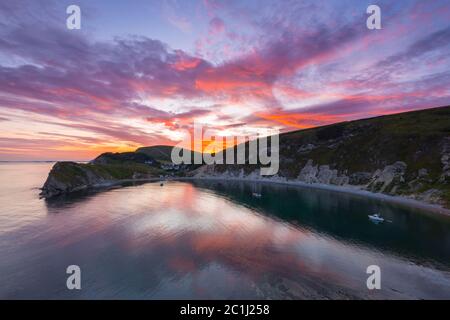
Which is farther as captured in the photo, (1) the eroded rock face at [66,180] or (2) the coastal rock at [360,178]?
(2) the coastal rock at [360,178]

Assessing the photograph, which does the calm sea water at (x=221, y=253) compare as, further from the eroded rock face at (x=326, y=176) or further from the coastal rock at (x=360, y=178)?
the eroded rock face at (x=326, y=176)

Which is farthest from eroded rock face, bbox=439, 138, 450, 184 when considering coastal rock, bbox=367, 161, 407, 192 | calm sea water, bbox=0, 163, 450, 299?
calm sea water, bbox=0, 163, 450, 299

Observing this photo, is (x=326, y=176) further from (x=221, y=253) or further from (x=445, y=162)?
(x=221, y=253)

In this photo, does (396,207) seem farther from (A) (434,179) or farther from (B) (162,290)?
(B) (162,290)

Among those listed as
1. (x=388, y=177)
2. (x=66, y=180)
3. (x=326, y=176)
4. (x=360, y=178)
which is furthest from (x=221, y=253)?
(x=66, y=180)

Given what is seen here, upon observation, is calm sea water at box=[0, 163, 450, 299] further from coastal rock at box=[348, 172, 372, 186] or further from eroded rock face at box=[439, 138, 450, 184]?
coastal rock at box=[348, 172, 372, 186]

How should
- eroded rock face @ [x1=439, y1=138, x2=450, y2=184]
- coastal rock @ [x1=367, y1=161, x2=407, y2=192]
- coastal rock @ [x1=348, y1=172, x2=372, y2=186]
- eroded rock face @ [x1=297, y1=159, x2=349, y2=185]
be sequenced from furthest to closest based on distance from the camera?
eroded rock face @ [x1=297, y1=159, x2=349, y2=185] → coastal rock @ [x1=348, y1=172, x2=372, y2=186] → coastal rock @ [x1=367, y1=161, x2=407, y2=192] → eroded rock face @ [x1=439, y1=138, x2=450, y2=184]

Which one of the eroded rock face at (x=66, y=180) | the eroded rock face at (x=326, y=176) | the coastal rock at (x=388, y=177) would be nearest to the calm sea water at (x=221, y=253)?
the coastal rock at (x=388, y=177)

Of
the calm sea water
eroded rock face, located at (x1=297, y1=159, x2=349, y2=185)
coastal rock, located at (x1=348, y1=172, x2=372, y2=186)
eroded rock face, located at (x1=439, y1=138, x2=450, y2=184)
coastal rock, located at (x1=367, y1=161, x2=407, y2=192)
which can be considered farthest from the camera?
eroded rock face, located at (x1=297, y1=159, x2=349, y2=185)
